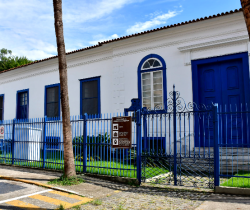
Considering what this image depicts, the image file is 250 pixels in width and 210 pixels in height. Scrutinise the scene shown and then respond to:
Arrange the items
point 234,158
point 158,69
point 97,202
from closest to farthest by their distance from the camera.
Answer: point 97,202 < point 234,158 < point 158,69

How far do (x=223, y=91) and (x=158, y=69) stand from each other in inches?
108

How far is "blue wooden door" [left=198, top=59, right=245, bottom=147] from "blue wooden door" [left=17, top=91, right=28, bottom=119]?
10959 mm

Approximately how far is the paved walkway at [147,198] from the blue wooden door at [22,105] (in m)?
10.0

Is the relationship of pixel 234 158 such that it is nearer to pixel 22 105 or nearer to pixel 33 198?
pixel 33 198

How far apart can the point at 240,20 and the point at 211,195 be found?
20.9 ft

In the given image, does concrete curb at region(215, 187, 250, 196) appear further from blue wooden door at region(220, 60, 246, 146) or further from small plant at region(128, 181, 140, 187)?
blue wooden door at region(220, 60, 246, 146)

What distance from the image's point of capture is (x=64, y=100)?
7332 mm

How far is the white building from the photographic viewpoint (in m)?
9.41

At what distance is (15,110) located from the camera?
664 inches

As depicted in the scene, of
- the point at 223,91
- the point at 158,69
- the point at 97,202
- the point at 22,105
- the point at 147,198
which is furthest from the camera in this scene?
the point at 22,105

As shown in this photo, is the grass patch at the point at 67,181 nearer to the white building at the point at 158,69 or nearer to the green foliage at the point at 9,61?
the white building at the point at 158,69

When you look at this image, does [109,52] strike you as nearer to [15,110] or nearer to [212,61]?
[212,61]

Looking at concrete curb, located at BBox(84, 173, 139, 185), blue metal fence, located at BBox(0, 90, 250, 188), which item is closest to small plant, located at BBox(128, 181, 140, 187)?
concrete curb, located at BBox(84, 173, 139, 185)

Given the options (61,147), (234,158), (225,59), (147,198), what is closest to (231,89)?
(225,59)
